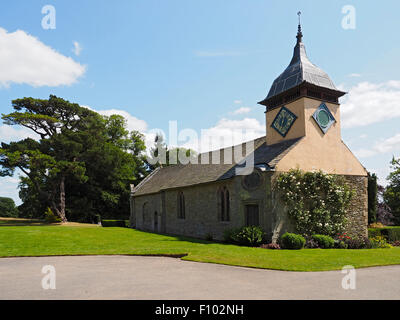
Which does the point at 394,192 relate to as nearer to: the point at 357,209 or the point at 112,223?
the point at 357,209

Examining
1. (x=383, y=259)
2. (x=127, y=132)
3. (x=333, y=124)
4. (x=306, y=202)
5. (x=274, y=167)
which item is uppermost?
(x=127, y=132)

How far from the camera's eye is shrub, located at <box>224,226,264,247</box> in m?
18.2

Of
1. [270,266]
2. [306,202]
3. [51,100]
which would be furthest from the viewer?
[51,100]

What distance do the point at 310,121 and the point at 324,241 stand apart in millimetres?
7980

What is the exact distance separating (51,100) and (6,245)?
2983 cm

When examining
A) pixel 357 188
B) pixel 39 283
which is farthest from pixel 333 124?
pixel 39 283

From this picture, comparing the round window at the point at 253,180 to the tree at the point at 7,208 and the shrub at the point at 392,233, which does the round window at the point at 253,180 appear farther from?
the tree at the point at 7,208

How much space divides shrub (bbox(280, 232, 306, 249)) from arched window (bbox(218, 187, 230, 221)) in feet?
16.5

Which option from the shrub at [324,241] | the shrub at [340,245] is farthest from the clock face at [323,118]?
the shrub at [340,245]

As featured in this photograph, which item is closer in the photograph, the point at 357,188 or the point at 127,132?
the point at 357,188

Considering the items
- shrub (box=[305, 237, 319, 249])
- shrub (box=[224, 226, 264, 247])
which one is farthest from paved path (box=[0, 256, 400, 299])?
shrub (box=[224, 226, 264, 247])

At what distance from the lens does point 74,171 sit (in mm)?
40125

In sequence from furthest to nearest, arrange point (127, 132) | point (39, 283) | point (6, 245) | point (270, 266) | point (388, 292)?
point (127, 132) < point (6, 245) < point (270, 266) < point (39, 283) < point (388, 292)

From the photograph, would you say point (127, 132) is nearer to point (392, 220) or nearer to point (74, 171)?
point (74, 171)
